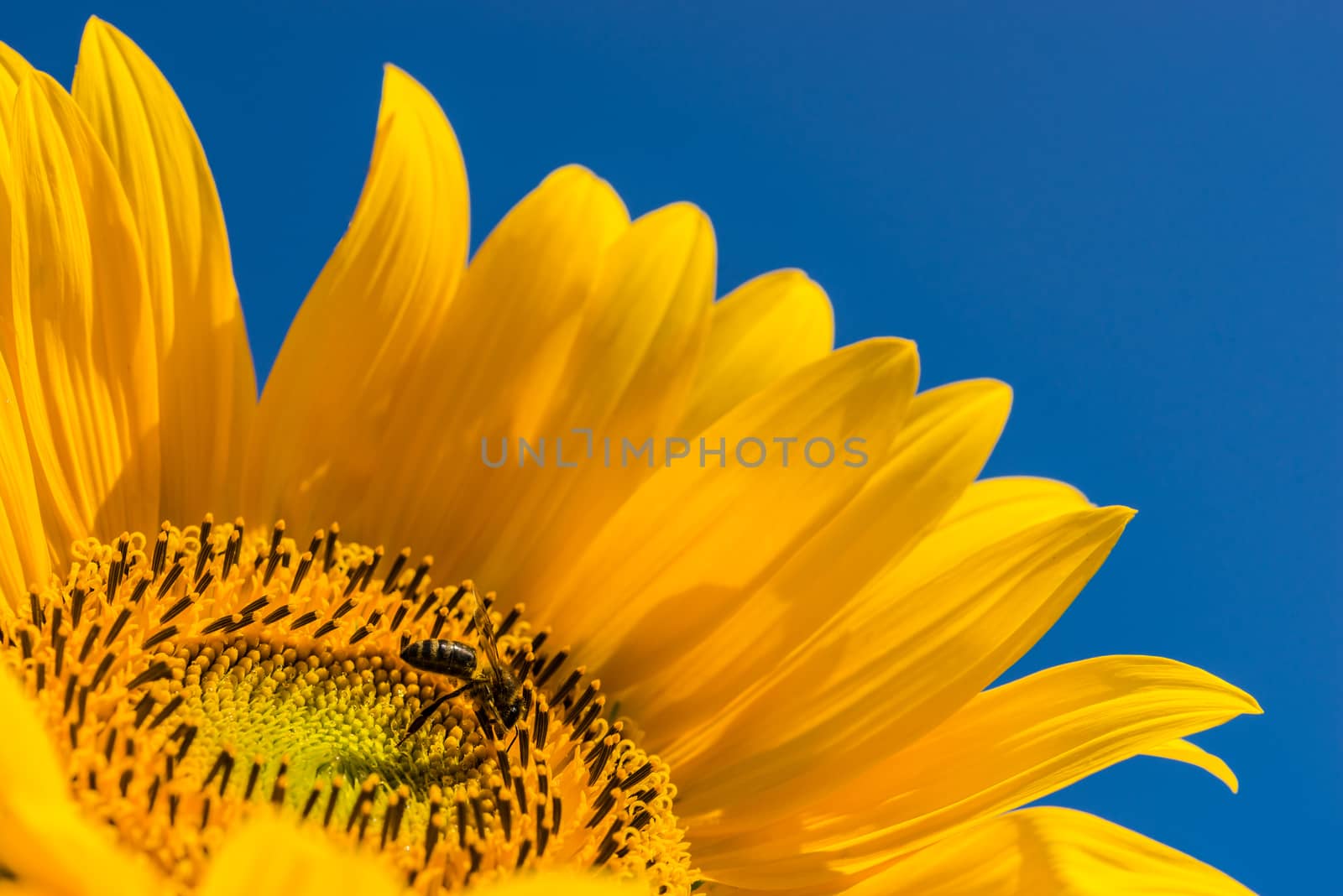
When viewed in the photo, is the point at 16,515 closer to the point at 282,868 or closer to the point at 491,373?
the point at 491,373

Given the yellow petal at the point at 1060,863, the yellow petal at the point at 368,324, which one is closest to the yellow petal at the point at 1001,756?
the yellow petal at the point at 1060,863

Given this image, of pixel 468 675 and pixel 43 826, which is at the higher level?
pixel 468 675

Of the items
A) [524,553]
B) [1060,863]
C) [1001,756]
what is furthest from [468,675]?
[1060,863]

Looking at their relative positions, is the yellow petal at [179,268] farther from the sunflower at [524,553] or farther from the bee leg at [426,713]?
the bee leg at [426,713]

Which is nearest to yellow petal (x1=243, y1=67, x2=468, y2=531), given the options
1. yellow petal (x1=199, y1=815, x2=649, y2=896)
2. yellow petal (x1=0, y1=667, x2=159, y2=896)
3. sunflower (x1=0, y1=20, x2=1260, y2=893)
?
sunflower (x1=0, y1=20, x2=1260, y2=893)

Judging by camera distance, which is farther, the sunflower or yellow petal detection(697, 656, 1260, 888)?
yellow petal detection(697, 656, 1260, 888)

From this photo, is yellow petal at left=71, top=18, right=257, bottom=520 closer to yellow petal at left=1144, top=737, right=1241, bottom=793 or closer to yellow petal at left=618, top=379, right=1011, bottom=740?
yellow petal at left=618, top=379, right=1011, bottom=740
